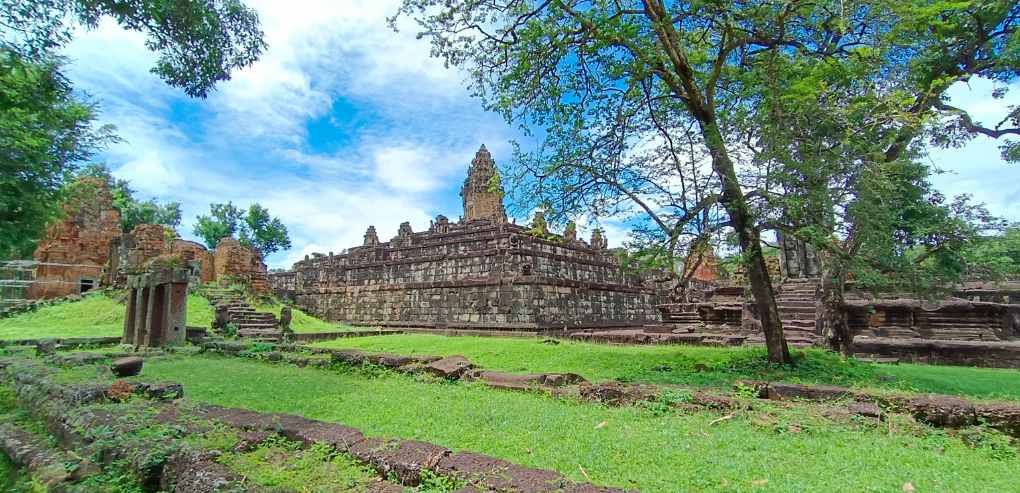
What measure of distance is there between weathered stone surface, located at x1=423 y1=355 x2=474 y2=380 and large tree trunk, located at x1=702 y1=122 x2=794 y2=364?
15.3ft

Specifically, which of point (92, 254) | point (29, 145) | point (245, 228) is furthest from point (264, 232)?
point (29, 145)

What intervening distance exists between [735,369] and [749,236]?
6.93ft

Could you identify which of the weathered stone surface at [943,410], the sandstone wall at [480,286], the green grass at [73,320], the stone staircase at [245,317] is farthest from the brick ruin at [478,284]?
the weathered stone surface at [943,410]

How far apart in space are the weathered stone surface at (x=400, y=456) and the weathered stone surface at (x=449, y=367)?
3751 millimetres

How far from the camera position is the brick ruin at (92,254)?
2134 cm

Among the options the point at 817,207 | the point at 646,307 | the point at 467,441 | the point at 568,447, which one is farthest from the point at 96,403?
the point at 646,307

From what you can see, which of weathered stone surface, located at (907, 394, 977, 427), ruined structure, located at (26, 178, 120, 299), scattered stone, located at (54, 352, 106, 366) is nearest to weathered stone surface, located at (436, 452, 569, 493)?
weathered stone surface, located at (907, 394, 977, 427)

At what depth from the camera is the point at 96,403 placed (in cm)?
476

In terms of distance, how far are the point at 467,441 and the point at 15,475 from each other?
3666mm

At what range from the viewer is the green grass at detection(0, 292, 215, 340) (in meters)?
13.7

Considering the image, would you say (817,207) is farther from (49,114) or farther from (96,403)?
(49,114)

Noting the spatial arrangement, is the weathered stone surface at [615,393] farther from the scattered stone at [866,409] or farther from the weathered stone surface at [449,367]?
the weathered stone surface at [449,367]

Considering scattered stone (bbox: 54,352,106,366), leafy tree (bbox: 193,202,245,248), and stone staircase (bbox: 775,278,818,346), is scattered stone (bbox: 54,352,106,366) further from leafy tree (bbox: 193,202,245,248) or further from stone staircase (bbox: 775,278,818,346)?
leafy tree (bbox: 193,202,245,248)

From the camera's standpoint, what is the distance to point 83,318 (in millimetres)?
15844
